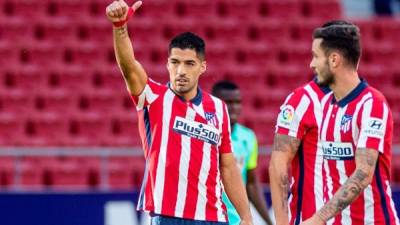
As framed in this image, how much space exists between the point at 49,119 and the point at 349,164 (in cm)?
800

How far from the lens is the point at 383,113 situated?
582 cm

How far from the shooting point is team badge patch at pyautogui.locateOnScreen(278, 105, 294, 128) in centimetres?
598

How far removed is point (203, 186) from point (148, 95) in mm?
579

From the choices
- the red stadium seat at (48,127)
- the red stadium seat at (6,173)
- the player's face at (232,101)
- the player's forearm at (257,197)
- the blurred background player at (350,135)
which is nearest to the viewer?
the blurred background player at (350,135)

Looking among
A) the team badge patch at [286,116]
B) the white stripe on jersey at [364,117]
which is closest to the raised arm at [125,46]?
the team badge patch at [286,116]

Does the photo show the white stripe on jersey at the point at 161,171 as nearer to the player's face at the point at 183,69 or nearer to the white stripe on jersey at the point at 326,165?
the player's face at the point at 183,69

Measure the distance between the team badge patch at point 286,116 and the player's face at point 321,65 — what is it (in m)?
0.24

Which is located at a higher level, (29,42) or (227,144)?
(29,42)

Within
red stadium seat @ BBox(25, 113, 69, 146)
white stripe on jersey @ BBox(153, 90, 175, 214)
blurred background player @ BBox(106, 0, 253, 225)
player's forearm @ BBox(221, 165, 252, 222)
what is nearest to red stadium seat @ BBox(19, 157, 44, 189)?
red stadium seat @ BBox(25, 113, 69, 146)

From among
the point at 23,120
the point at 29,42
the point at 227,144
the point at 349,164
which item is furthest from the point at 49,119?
the point at 349,164

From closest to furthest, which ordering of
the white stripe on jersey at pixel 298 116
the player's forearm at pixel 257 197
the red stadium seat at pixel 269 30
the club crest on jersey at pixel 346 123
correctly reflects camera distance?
the club crest on jersey at pixel 346 123, the white stripe on jersey at pixel 298 116, the player's forearm at pixel 257 197, the red stadium seat at pixel 269 30

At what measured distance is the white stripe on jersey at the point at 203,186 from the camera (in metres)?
6.35

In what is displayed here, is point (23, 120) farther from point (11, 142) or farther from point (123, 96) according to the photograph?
point (123, 96)

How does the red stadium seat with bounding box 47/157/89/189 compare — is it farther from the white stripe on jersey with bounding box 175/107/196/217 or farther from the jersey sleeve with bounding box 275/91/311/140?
the jersey sleeve with bounding box 275/91/311/140
